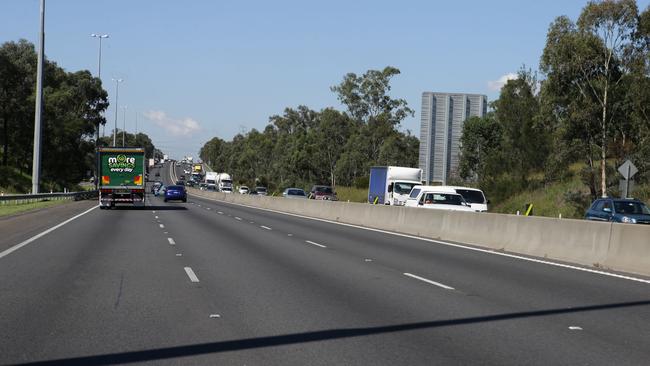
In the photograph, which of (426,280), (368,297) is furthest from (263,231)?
(368,297)

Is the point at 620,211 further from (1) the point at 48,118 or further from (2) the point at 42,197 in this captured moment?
(1) the point at 48,118

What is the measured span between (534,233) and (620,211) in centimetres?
803

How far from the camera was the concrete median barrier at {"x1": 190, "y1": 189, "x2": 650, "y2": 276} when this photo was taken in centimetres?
1634

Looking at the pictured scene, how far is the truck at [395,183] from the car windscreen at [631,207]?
20.0m

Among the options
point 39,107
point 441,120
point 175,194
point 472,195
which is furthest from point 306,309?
point 175,194

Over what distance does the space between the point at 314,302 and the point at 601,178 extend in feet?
140

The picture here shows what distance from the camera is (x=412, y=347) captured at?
8.34 metres

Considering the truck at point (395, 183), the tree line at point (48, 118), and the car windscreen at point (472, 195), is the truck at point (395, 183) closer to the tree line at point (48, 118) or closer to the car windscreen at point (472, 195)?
the car windscreen at point (472, 195)

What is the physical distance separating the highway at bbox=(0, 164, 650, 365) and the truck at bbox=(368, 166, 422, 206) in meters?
27.8

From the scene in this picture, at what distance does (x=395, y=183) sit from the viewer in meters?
48.2

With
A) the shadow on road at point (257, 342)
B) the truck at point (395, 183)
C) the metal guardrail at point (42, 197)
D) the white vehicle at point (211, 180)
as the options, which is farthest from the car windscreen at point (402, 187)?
the white vehicle at point (211, 180)

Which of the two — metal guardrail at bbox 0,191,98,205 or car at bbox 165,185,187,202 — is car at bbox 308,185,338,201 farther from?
metal guardrail at bbox 0,191,98,205

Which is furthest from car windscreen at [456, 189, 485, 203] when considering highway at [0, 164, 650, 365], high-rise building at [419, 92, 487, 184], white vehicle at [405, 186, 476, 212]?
highway at [0, 164, 650, 365]

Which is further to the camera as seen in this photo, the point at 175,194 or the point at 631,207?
the point at 175,194
